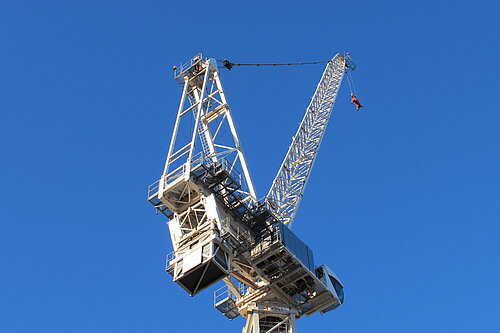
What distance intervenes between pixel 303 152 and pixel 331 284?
18.7 m

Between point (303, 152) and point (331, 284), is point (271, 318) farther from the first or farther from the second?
point (303, 152)

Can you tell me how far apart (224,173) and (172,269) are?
24.5 ft

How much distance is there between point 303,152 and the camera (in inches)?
3036

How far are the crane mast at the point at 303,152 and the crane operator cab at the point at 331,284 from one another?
21.4 feet

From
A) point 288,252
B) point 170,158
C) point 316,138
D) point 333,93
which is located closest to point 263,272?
point 288,252

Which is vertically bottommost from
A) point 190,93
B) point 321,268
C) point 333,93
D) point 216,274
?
point 216,274

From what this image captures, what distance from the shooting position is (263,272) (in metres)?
58.8

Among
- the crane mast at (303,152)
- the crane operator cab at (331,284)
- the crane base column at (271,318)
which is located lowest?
the crane base column at (271,318)

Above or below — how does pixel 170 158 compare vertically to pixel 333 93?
below

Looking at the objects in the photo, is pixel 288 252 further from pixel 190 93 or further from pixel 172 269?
pixel 190 93

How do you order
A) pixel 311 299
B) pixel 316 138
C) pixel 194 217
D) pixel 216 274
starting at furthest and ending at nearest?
pixel 316 138 → pixel 311 299 → pixel 194 217 → pixel 216 274

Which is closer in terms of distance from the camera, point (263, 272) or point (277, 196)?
point (263, 272)

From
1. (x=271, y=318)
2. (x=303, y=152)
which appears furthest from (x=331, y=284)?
(x=303, y=152)

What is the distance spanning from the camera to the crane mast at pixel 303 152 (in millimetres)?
70375
